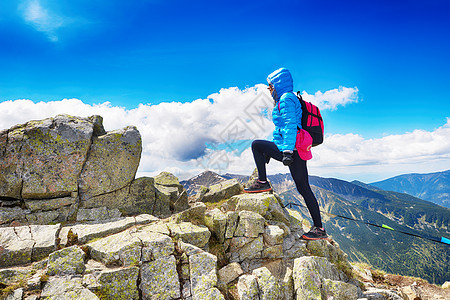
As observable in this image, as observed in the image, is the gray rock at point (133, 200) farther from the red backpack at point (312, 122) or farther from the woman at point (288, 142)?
the red backpack at point (312, 122)

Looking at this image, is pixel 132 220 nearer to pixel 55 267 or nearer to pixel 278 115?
pixel 55 267

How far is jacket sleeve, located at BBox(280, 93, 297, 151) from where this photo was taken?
1098cm

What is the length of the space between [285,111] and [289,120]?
1.49 ft

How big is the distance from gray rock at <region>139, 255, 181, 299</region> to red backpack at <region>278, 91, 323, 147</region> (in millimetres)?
8508

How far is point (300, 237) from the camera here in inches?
533

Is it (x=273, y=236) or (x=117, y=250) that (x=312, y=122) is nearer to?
(x=273, y=236)

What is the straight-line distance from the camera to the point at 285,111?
11.0 meters

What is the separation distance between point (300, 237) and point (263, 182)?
3.65m

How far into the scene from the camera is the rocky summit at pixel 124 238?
9523 millimetres

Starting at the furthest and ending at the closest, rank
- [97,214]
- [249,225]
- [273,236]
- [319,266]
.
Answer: [97,214]
[249,225]
[273,236]
[319,266]

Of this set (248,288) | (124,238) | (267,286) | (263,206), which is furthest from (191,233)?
(263,206)

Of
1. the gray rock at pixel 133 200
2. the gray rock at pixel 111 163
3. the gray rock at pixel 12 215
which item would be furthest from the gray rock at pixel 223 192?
the gray rock at pixel 12 215

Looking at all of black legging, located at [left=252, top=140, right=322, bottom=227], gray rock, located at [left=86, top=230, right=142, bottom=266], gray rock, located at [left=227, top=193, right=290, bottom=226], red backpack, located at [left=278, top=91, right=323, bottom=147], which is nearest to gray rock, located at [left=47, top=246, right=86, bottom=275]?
gray rock, located at [left=86, top=230, right=142, bottom=266]

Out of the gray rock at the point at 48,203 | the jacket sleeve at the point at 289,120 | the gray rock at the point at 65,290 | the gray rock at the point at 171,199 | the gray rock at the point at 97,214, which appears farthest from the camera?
the gray rock at the point at 171,199
